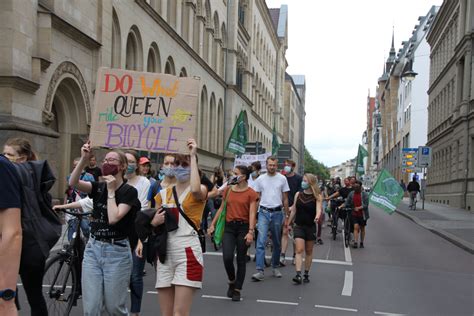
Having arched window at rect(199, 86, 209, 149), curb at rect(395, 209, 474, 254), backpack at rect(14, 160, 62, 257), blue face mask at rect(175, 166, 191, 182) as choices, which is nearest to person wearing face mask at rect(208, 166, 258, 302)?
blue face mask at rect(175, 166, 191, 182)

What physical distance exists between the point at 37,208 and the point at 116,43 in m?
17.0

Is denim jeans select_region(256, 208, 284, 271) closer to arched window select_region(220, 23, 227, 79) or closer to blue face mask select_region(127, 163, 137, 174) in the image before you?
blue face mask select_region(127, 163, 137, 174)

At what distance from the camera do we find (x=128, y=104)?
5824mm

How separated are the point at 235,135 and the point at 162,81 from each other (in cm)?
1414

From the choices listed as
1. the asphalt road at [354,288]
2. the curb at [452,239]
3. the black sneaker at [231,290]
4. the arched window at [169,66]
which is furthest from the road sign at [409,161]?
the black sneaker at [231,290]

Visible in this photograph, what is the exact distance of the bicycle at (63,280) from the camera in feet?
18.7

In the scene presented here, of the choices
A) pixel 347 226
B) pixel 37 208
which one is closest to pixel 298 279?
pixel 37 208

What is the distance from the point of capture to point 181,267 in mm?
4699

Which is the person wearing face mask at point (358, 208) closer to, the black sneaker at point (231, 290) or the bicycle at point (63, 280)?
the black sneaker at point (231, 290)

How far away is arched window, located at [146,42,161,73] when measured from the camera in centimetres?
2441

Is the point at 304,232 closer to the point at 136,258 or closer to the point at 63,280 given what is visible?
the point at 136,258

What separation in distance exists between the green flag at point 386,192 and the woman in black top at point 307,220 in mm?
7983

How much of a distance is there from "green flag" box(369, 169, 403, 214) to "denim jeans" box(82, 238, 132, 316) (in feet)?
42.3

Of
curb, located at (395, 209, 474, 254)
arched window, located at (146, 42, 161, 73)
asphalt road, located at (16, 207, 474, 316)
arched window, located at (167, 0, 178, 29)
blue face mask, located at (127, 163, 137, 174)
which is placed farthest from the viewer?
arched window, located at (167, 0, 178, 29)
